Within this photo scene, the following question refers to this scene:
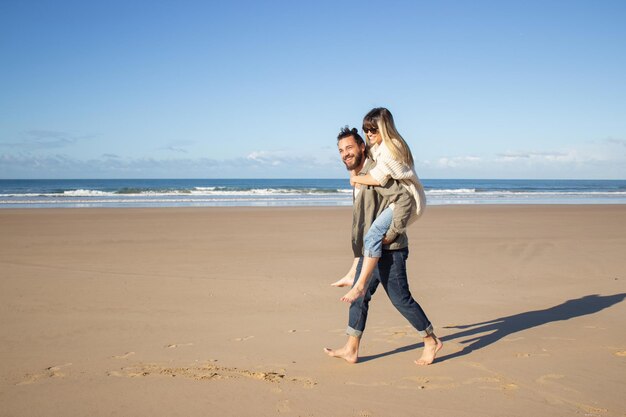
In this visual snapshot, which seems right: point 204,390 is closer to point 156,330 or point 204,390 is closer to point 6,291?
point 156,330

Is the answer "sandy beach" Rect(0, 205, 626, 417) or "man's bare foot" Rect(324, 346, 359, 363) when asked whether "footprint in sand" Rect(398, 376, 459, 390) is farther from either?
"man's bare foot" Rect(324, 346, 359, 363)

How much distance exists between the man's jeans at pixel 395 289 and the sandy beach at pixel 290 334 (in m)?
0.32

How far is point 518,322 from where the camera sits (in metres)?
5.09

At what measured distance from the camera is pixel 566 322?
5.04m

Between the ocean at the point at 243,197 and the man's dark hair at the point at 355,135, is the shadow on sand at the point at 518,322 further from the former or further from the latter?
the ocean at the point at 243,197

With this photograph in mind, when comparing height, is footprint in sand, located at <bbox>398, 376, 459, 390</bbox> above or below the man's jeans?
below

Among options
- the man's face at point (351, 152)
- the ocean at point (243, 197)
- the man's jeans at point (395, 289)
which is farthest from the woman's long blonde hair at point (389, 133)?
the ocean at point (243, 197)

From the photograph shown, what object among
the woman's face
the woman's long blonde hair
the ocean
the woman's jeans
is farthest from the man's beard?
the ocean

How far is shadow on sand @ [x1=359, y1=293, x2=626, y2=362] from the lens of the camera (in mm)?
4281

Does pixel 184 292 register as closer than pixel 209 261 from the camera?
Yes

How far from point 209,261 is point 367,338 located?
14.4 ft

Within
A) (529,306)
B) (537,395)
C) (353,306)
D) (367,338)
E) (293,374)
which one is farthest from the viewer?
(529,306)

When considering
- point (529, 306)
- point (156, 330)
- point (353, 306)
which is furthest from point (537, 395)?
point (156, 330)

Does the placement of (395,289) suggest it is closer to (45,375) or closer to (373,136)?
(373,136)
